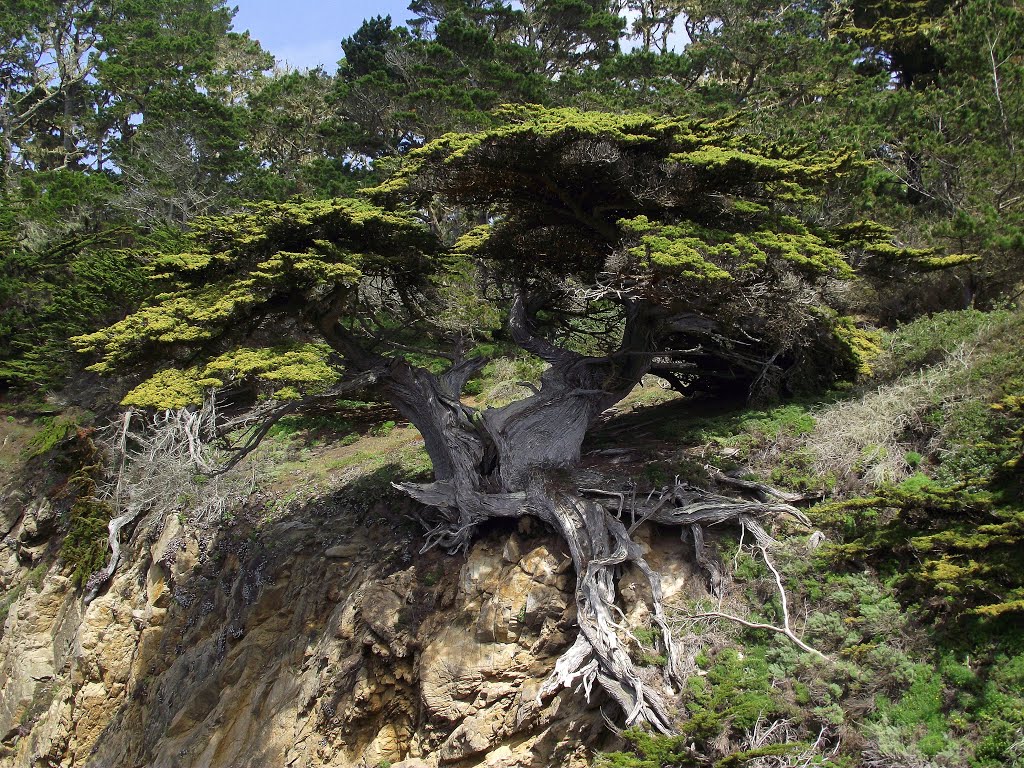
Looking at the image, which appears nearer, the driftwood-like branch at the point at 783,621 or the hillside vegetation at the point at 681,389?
the hillside vegetation at the point at 681,389

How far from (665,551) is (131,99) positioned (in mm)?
30599

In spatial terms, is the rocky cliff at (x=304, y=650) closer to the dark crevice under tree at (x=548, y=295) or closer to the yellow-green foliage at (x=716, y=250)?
the dark crevice under tree at (x=548, y=295)

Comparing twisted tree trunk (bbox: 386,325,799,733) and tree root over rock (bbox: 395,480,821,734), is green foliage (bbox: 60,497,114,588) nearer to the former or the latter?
twisted tree trunk (bbox: 386,325,799,733)

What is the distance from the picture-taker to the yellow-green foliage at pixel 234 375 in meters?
7.58

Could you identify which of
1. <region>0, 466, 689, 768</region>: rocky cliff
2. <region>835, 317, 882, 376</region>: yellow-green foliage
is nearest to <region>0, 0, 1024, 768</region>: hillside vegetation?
<region>835, 317, 882, 376</region>: yellow-green foliage

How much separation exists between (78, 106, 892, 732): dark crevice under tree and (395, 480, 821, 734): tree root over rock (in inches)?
1.1

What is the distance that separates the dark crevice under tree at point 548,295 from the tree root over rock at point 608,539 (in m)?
0.03

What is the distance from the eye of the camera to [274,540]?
1180 centimetres

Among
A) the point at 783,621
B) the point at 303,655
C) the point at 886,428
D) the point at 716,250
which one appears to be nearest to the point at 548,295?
the point at 716,250

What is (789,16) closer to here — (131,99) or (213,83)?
(213,83)

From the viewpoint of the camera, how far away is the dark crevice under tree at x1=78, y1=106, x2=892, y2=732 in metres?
7.91

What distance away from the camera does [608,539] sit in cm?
830

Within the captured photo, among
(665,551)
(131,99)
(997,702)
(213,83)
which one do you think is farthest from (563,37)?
(997,702)

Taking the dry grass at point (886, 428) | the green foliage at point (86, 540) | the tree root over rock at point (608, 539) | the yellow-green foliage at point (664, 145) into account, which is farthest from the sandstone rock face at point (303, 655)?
the yellow-green foliage at point (664, 145)
